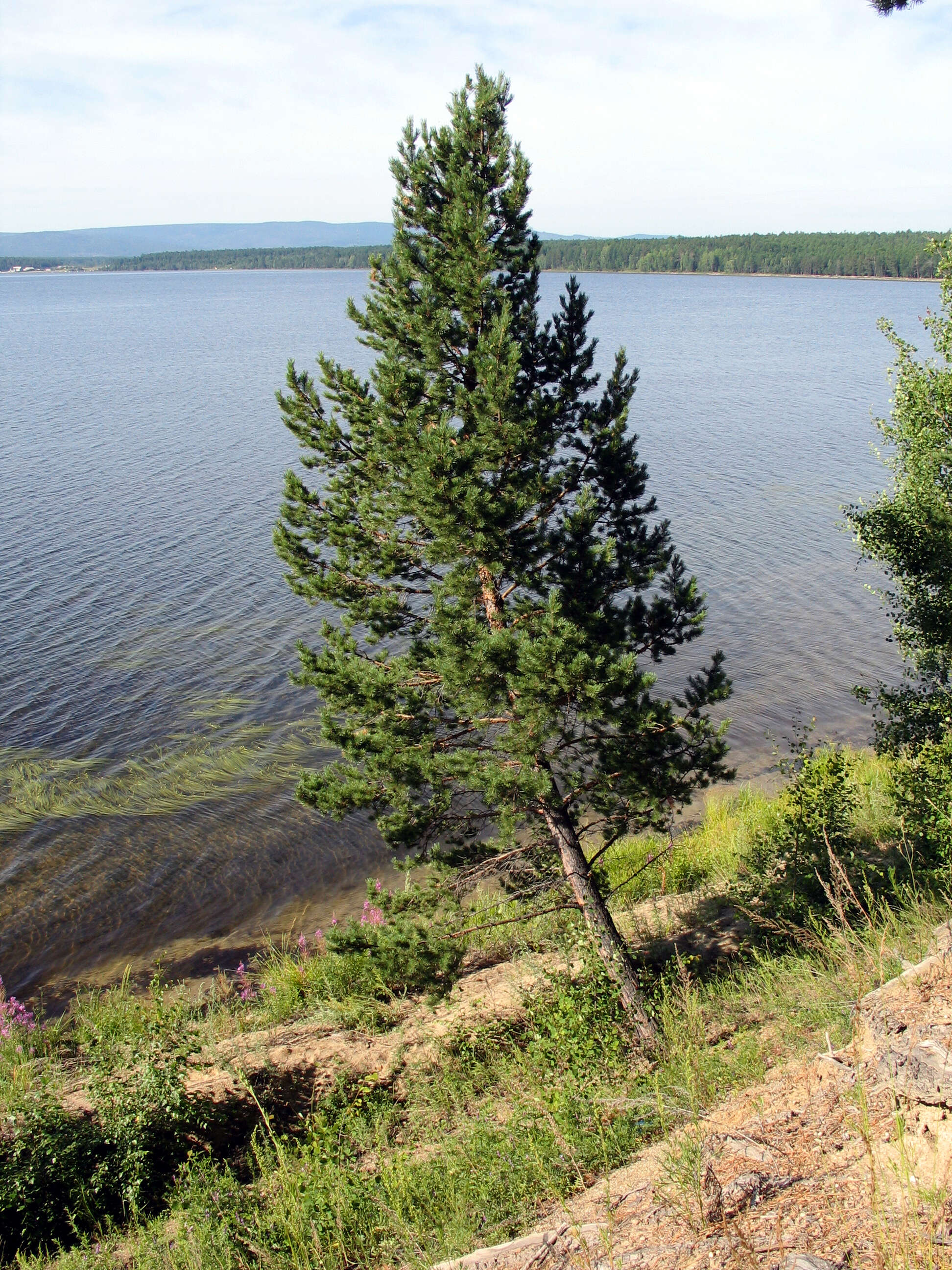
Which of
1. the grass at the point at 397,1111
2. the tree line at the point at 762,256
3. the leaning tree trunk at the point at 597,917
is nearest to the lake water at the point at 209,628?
the grass at the point at 397,1111

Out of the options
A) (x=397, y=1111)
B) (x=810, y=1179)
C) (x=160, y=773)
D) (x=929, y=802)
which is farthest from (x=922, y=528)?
(x=160, y=773)

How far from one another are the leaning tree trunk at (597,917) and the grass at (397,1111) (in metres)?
0.19

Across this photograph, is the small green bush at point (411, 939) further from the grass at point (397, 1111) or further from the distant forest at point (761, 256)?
the distant forest at point (761, 256)

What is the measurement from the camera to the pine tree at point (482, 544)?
30.0 ft

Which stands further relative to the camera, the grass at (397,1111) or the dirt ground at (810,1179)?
the grass at (397,1111)

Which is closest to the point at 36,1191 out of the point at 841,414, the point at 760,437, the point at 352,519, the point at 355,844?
the point at 352,519

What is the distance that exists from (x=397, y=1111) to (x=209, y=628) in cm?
1831

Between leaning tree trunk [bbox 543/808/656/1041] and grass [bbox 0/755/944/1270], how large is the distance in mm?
192

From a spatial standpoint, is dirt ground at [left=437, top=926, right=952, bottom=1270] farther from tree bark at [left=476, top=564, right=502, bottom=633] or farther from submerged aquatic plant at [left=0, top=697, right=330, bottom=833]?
submerged aquatic plant at [left=0, top=697, right=330, bottom=833]

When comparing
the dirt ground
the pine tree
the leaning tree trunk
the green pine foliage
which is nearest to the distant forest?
the green pine foliage

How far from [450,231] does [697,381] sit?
5397 cm

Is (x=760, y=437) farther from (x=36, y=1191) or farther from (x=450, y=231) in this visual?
(x=36, y=1191)

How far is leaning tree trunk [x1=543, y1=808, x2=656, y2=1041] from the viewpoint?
9.87 meters

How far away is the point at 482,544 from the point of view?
9.16 metres
